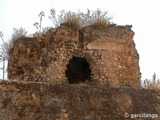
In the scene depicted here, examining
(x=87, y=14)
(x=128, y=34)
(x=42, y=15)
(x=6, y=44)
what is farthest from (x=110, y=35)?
(x=6, y=44)

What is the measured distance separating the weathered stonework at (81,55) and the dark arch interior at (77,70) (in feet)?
4.82

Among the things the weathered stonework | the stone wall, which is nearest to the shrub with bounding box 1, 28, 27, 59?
the weathered stonework

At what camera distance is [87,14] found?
34.0 feet

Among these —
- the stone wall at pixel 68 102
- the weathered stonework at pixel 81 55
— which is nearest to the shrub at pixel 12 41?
the weathered stonework at pixel 81 55

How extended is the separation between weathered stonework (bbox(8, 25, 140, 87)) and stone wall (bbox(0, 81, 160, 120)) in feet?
8.36

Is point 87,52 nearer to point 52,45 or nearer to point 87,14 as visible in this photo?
point 52,45

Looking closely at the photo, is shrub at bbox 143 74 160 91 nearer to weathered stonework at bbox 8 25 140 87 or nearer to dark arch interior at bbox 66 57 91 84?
weathered stonework at bbox 8 25 140 87

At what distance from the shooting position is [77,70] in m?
11.3

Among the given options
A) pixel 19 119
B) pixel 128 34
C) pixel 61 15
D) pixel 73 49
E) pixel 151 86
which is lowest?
pixel 19 119

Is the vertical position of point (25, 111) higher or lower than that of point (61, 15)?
lower

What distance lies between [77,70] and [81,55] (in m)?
2.21

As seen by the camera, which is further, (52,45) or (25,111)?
(52,45)

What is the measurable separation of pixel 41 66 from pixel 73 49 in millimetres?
1277

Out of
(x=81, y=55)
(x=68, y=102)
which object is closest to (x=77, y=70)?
(x=81, y=55)
